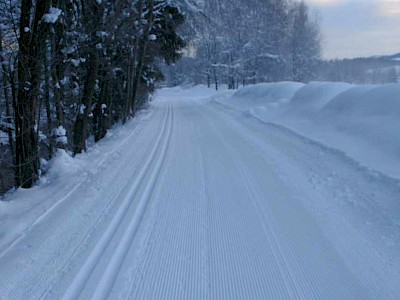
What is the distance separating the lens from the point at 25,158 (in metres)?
7.68

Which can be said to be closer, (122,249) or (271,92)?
(122,249)

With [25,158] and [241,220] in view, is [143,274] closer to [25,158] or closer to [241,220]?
[241,220]

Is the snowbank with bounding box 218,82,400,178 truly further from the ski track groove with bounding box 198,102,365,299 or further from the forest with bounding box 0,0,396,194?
the forest with bounding box 0,0,396,194

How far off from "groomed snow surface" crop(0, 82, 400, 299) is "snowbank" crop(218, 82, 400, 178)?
79mm

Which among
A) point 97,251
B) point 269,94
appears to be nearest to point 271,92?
point 269,94

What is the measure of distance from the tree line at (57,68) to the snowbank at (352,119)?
6.68m

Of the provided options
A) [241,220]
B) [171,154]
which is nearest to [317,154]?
[171,154]

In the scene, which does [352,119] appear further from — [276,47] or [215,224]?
[276,47]

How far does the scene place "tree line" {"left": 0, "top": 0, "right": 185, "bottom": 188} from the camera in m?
7.22

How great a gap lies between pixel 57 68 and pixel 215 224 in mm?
7620

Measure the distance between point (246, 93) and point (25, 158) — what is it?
25.3 m

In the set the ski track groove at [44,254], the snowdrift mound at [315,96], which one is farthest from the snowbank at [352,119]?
the ski track groove at [44,254]

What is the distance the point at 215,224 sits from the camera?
532 centimetres

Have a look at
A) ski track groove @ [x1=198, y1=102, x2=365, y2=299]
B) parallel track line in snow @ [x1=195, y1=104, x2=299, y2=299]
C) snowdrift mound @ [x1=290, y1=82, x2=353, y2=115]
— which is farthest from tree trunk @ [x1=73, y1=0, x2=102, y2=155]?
snowdrift mound @ [x1=290, y1=82, x2=353, y2=115]
